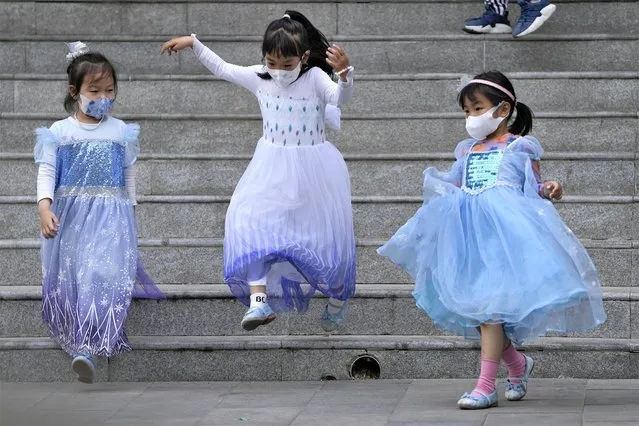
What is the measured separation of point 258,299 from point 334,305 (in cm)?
46

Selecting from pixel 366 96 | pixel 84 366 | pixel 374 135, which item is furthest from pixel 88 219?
pixel 366 96

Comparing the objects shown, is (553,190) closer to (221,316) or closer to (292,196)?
(292,196)

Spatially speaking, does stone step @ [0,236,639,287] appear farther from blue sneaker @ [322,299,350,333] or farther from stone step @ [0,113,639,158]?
stone step @ [0,113,639,158]

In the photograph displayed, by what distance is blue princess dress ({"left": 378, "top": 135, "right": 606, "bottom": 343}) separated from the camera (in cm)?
567

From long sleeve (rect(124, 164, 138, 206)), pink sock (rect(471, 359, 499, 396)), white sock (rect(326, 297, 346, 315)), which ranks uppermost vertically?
long sleeve (rect(124, 164, 138, 206))

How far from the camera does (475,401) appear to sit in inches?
226

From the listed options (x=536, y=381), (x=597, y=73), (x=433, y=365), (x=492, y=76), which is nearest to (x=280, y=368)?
(x=433, y=365)

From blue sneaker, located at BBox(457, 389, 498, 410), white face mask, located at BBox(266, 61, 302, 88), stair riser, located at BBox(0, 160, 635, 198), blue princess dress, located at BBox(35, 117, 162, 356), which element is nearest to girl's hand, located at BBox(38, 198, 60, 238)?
blue princess dress, located at BBox(35, 117, 162, 356)

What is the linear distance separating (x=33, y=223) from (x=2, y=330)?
1069 millimetres

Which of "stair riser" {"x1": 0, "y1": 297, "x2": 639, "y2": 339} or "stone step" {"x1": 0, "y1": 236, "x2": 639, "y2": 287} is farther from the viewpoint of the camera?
"stone step" {"x1": 0, "y1": 236, "x2": 639, "y2": 287}

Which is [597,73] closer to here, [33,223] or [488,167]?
[488,167]

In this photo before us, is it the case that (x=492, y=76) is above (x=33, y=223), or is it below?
above

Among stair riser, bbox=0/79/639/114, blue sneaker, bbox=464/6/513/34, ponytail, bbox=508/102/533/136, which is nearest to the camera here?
ponytail, bbox=508/102/533/136

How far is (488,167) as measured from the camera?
6.02m
